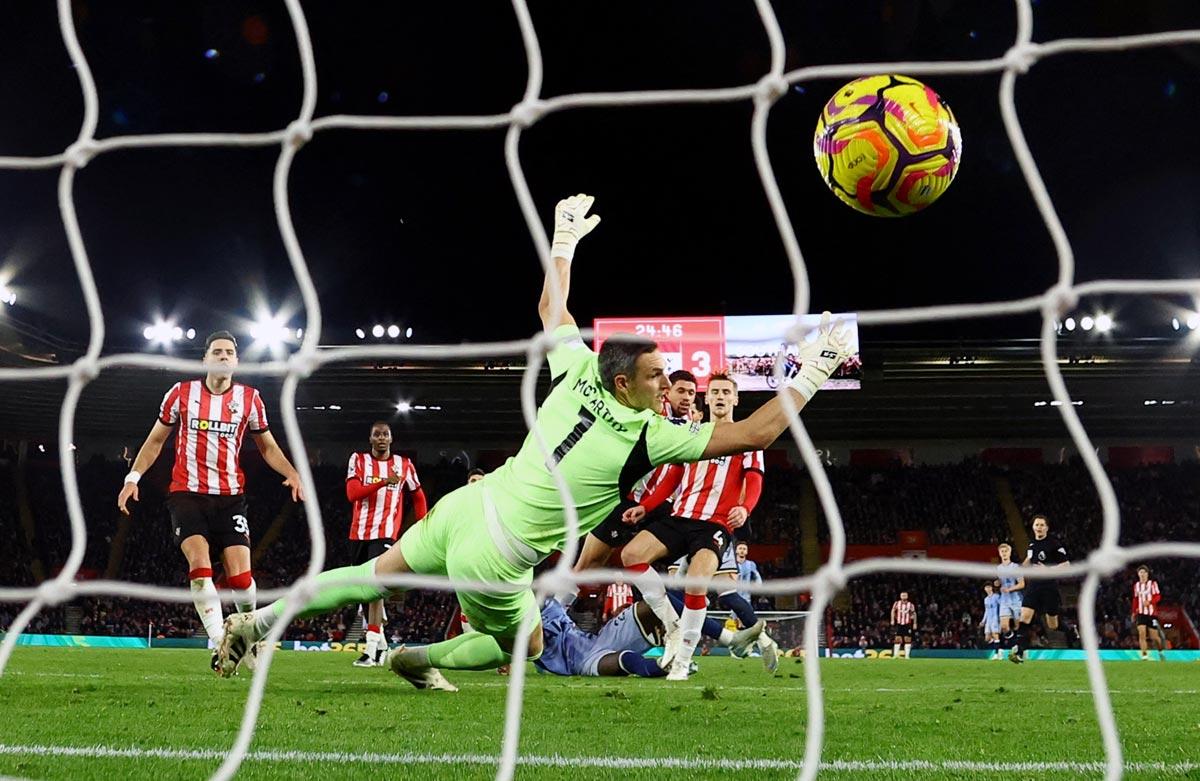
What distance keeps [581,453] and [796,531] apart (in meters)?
26.6

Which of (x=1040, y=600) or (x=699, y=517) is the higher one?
(x=699, y=517)

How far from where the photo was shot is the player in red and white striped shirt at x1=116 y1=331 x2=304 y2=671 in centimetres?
717

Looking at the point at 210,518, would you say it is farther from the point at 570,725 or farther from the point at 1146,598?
the point at 1146,598

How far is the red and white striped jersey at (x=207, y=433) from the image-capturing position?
7.22 meters

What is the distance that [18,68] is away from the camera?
17.7 metres

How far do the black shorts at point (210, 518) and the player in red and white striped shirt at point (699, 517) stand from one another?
267cm

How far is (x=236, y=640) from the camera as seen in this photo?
17.9 feet

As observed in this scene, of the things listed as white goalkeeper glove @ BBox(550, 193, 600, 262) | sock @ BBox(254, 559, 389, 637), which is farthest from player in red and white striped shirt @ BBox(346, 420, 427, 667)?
white goalkeeper glove @ BBox(550, 193, 600, 262)

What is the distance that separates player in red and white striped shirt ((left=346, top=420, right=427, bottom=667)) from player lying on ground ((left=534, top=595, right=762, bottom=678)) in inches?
89.5

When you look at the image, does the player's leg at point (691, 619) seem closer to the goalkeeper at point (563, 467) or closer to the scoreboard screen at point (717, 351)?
the goalkeeper at point (563, 467)

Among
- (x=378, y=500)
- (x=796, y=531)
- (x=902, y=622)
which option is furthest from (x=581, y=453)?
(x=796, y=531)

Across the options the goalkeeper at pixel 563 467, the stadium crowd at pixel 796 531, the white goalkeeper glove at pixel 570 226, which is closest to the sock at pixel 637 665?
the goalkeeper at pixel 563 467

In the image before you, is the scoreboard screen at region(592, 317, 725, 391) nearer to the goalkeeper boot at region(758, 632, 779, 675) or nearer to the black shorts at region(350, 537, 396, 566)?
Result: the black shorts at region(350, 537, 396, 566)

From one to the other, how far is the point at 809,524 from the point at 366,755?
27.7 m
